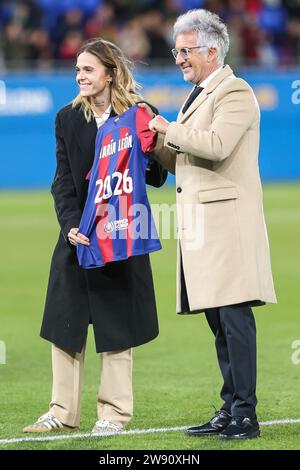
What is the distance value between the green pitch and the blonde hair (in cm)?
195

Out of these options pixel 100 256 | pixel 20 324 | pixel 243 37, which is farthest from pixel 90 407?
pixel 243 37

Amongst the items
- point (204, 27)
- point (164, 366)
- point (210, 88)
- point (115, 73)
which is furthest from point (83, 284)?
point (164, 366)

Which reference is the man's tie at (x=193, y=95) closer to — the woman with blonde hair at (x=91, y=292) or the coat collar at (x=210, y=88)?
the coat collar at (x=210, y=88)

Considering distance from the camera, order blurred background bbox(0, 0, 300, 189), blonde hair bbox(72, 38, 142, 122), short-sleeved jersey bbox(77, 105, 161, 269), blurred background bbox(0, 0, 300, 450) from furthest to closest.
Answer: blurred background bbox(0, 0, 300, 189)
blurred background bbox(0, 0, 300, 450)
blonde hair bbox(72, 38, 142, 122)
short-sleeved jersey bbox(77, 105, 161, 269)

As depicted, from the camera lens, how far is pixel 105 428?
22.2 feet

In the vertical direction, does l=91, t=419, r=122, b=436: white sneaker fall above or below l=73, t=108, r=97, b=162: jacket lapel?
below

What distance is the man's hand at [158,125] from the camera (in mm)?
6430

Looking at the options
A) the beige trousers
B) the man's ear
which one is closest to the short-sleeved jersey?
the man's ear

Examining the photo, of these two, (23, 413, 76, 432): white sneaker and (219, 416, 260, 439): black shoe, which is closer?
(219, 416, 260, 439): black shoe

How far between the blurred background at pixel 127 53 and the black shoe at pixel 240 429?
1421 centimetres

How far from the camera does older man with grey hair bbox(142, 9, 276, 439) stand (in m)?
6.39

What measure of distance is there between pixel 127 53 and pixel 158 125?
16824mm

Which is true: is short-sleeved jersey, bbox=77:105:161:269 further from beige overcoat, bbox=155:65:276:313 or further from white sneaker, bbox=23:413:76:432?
white sneaker, bbox=23:413:76:432

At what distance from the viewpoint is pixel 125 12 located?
85.5ft
